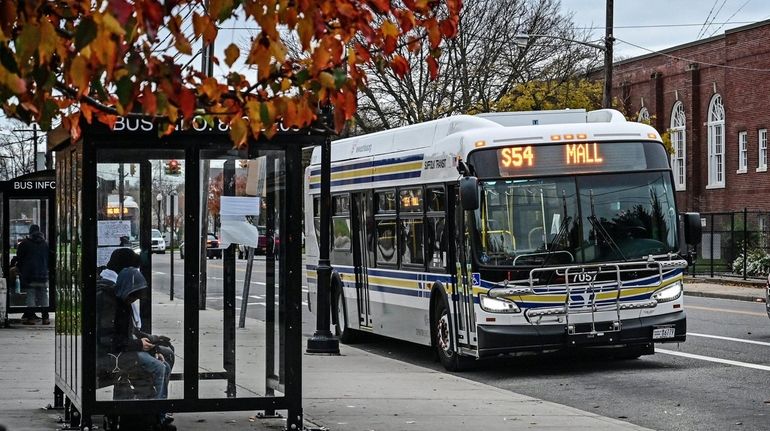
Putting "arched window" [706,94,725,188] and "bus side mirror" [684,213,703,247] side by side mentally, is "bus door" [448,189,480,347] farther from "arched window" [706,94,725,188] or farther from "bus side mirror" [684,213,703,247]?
"arched window" [706,94,725,188]

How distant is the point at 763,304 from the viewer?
2928cm

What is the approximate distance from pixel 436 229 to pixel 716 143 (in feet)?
114

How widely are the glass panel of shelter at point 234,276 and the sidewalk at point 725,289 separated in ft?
73.8

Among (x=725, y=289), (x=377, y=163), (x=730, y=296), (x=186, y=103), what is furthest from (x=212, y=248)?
(x=725, y=289)

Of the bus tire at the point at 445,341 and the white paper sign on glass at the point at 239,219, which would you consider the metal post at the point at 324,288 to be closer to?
the bus tire at the point at 445,341

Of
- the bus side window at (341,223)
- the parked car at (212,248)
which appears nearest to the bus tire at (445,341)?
the bus side window at (341,223)

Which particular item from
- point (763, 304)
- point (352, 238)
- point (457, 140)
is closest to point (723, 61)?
point (763, 304)

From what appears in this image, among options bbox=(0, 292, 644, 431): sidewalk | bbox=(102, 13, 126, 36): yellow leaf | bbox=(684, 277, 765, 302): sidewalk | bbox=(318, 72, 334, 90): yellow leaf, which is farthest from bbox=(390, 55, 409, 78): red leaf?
bbox=(684, 277, 765, 302): sidewalk

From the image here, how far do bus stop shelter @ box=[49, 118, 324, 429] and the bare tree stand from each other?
133 feet

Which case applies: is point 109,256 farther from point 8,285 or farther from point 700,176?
point 700,176

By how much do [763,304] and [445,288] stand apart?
1513cm

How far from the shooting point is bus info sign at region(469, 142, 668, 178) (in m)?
15.5

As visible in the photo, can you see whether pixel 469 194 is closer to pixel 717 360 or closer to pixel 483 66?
pixel 717 360

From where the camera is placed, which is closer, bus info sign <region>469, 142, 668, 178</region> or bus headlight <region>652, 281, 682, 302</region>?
bus info sign <region>469, 142, 668, 178</region>
